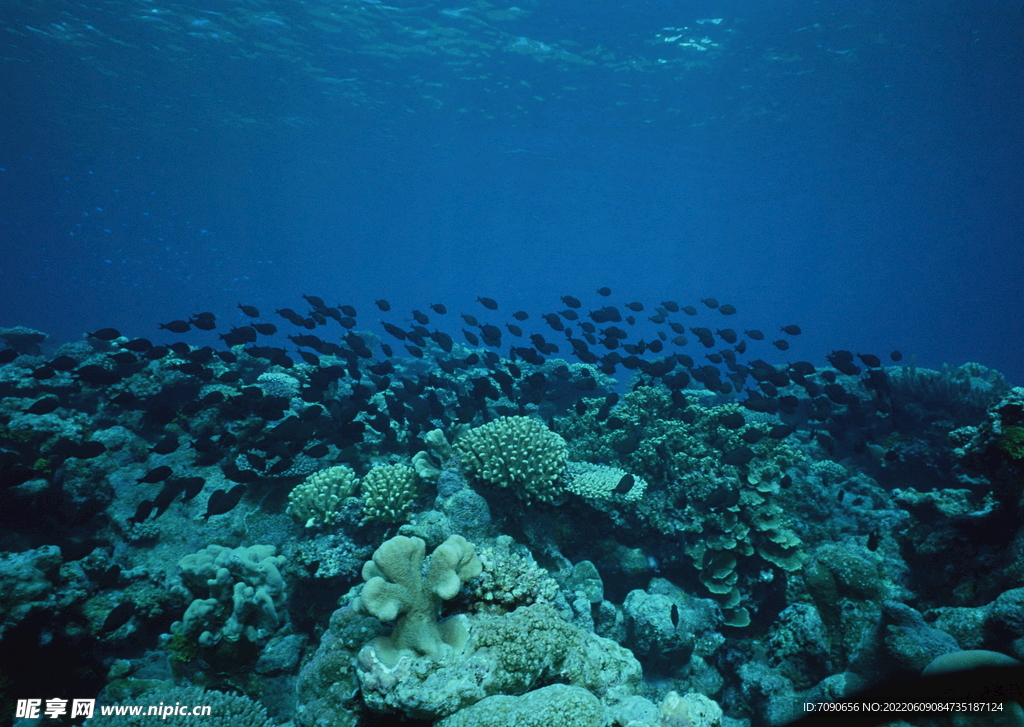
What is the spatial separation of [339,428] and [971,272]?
145113 millimetres

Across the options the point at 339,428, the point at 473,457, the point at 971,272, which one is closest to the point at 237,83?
the point at 339,428

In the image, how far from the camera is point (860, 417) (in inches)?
356

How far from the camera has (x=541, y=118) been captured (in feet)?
109

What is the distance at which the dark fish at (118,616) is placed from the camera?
16.5 feet

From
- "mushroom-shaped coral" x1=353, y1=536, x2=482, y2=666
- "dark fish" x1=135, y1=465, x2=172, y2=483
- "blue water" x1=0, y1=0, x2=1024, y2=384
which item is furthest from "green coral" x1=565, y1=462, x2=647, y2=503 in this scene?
"blue water" x1=0, y1=0, x2=1024, y2=384

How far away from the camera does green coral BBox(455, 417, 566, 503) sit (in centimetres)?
604

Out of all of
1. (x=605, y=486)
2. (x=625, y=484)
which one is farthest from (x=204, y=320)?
(x=625, y=484)

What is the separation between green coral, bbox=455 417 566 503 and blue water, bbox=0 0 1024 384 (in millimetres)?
23669

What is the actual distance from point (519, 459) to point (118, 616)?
4.97m

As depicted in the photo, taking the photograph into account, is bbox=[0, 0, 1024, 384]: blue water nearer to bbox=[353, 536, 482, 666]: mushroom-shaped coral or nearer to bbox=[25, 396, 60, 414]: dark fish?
bbox=[25, 396, 60, 414]: dark fish

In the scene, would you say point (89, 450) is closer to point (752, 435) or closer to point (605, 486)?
point (605, 486)

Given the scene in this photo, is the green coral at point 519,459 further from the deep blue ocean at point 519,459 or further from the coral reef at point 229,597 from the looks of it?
the coral reef at point 229,597

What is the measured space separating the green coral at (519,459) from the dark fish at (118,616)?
13.8ft

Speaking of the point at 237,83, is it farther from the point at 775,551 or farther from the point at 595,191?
the point at 775,551
